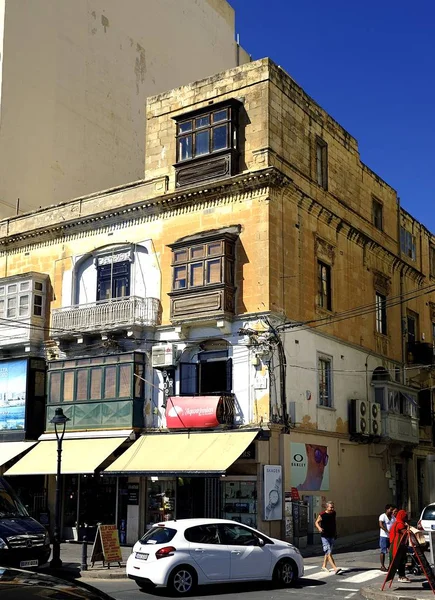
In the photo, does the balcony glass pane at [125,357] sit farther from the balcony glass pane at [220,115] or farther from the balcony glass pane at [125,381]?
the balcony glass pane at [220,115]

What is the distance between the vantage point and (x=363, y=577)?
1828 centimetres

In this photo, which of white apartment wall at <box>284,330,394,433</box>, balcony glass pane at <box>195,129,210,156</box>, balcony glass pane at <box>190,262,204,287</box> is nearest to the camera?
white apartment wall at <box>284,330,394,433</box>

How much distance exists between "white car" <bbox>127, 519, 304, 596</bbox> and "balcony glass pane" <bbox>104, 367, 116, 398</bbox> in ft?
36.4

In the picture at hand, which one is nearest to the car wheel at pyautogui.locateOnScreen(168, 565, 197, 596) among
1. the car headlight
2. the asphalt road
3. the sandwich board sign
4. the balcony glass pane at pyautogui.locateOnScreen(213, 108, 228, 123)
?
the asphalt road

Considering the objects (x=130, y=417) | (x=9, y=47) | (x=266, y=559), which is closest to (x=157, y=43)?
(x=9, y=47)

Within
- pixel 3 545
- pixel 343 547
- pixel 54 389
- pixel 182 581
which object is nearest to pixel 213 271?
pixel 54 389

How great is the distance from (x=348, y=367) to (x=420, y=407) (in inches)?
289

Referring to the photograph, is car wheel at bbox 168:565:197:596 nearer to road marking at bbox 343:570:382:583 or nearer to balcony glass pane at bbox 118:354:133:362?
road marking at bbox 343:570:382:583

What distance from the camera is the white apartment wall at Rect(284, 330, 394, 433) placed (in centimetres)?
2523

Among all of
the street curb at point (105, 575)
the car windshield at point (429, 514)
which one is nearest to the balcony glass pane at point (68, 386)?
the street curb at point (105, 575)

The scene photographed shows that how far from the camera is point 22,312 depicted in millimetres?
29781

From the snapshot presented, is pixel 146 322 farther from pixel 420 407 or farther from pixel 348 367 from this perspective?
pixel 420 407

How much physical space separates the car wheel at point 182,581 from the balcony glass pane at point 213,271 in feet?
37.5

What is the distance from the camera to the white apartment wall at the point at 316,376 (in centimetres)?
2523
